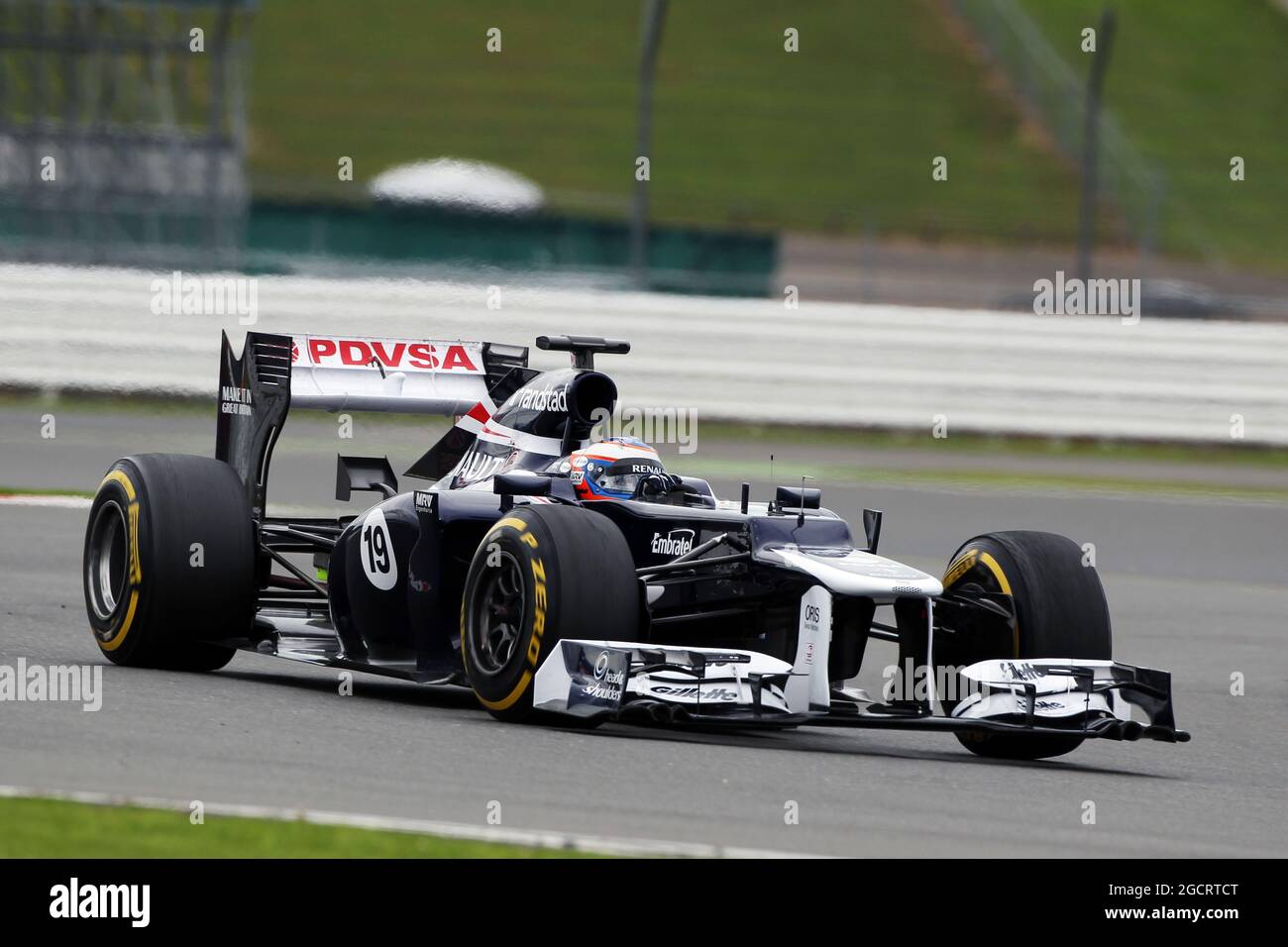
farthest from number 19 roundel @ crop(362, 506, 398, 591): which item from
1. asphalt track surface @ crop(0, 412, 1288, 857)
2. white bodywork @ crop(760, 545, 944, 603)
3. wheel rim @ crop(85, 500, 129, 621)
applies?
white bodywork @ crop(760, 545, 944, 603)

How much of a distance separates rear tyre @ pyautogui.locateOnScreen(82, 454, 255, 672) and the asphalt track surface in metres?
0.15

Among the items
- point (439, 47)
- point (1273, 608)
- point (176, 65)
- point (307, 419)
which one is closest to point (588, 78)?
point (439, 47)

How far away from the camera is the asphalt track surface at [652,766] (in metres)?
6.46

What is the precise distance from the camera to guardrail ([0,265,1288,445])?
20.7m

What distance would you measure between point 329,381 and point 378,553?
1.32m

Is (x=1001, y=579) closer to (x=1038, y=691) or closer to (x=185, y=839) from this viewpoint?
(x=1038, y=691)

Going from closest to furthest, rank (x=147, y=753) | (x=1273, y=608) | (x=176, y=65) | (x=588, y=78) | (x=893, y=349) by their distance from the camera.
Result: (x=147, y=753) → (x=1273, y=608) → (x=893, y=349) → (x=176, y=65) → (x=588, y=78)

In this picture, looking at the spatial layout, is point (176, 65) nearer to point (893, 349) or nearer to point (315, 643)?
point (893, 349)

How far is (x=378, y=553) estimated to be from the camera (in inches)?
362

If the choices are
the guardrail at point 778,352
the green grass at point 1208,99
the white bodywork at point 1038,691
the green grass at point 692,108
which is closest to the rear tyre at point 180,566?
the white bodywork at point 1038,691

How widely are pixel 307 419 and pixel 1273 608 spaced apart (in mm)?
10637

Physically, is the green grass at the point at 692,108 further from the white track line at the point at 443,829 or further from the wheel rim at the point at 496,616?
the white track line at the point at 443,829

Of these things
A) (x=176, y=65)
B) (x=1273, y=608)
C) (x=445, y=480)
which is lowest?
(x=1273, y=608)

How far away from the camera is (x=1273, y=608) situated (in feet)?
46.0
